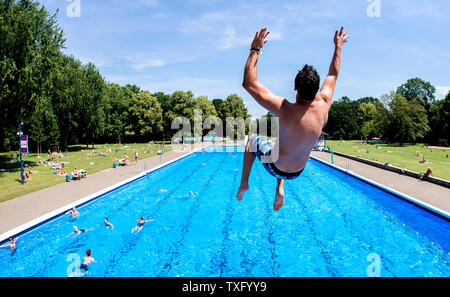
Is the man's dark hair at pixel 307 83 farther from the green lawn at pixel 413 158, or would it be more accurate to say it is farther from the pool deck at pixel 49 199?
the green lawn at pixel 413 158

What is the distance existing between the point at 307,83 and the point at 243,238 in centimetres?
1086

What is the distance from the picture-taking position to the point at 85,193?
53.5 feet

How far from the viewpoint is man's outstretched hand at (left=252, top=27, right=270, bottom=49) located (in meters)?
2.39

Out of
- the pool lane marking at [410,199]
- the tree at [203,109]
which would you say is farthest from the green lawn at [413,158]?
the tree at [203,109]

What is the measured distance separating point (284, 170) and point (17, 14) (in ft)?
90.4

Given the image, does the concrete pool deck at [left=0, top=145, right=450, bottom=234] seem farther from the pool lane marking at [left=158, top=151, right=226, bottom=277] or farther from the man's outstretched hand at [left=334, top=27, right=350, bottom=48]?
the man's outstretched hand at [left=334, top=27, right=350, bottom=48]

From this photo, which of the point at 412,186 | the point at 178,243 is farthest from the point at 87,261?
the point at 412,186

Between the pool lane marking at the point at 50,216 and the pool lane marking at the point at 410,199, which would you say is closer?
the pool lane marking at the point at 50,216

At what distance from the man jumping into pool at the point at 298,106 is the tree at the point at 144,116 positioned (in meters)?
58.1

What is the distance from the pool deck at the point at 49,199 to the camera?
11867 mm

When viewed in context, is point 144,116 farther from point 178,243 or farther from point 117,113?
point 178,243

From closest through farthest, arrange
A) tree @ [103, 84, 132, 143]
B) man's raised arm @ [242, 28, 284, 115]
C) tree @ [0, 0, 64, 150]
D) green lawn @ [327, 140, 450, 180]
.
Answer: man's raised arm @ [242, 28, 284, 115] → tree @ [0, 0, 64, 150] → green lawn @ [327, 140, 450, 180] → tree @ [103, 84, 132, 143]
